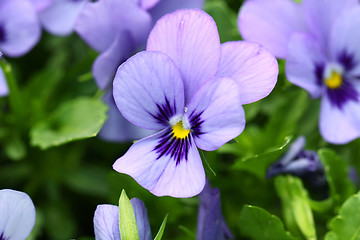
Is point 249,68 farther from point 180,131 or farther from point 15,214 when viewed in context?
point 15,214

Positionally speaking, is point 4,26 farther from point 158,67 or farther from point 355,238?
point 355,238

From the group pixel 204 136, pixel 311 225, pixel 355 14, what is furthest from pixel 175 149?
pixel 355 14

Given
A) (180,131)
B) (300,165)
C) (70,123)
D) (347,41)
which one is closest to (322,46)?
(347,41)

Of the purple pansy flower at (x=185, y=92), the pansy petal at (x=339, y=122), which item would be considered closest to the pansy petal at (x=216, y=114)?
the purple pansy flower at (x=185, y=92)

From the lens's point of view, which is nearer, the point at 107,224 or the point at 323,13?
the point at 107,224

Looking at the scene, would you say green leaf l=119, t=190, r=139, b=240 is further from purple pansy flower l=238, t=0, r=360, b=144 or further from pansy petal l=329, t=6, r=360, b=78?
pansy petal l=329, t=6, r=360, b=78

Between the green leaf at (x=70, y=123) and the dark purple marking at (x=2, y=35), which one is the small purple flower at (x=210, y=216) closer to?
the green leaf at (x=70, y=123)
